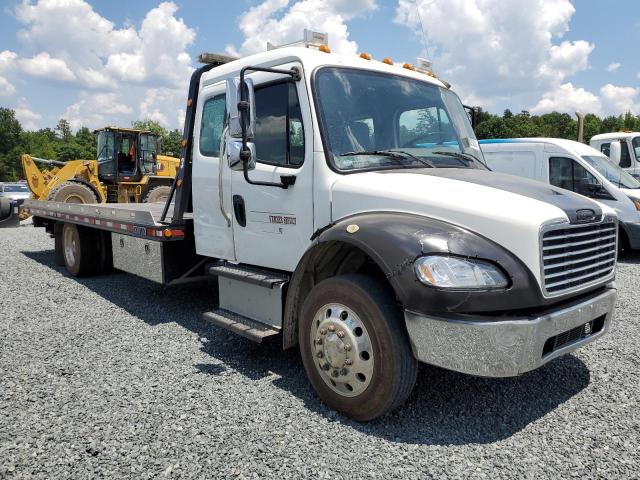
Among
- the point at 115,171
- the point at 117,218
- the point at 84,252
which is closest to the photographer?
the point at 117,218

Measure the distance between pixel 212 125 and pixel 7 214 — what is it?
7836mm

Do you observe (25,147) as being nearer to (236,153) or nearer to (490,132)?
(490,132)

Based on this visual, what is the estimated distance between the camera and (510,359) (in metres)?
2.88

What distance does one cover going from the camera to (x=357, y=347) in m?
3.27

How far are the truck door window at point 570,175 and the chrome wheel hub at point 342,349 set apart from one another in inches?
323

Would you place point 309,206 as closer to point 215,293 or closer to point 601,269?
point 601,269

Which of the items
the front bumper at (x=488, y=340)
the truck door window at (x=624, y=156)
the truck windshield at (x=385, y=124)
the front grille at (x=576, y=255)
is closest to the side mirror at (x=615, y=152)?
the truck door window at (x=624, y=156)

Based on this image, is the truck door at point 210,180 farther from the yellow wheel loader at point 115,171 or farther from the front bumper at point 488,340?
the yellow wheel loader at point 115,171

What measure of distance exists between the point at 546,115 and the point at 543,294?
92316 millimetres

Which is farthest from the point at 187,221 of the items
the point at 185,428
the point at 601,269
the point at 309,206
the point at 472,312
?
the point at 601,269

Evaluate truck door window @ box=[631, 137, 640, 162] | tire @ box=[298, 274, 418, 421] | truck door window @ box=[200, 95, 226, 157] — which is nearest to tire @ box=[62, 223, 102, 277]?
truck door window @ box=[200, 95, 226, 157]

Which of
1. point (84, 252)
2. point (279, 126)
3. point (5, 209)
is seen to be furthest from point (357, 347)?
point (5, 209)

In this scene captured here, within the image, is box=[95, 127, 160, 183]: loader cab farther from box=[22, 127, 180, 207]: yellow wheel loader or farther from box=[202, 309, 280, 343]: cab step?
box=[202, 309, 280, 343]: cab step

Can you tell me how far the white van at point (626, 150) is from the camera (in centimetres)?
1242
